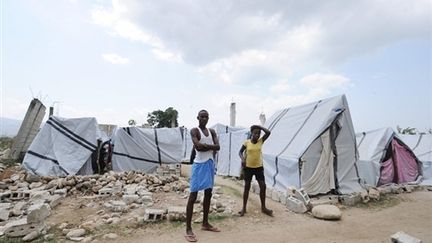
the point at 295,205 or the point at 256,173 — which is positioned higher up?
the point at 256,173

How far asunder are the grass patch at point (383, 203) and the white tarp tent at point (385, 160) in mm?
1085

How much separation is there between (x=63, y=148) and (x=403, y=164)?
1068 centimetres

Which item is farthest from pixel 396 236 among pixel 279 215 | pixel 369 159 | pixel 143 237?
pixel 369 159

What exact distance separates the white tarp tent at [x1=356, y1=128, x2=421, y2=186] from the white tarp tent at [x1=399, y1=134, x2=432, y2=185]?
0.45 meters

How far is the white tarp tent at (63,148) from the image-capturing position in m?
8.98

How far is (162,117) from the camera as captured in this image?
28.0 metres

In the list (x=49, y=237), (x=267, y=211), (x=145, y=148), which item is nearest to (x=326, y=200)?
(x=267, y=211)

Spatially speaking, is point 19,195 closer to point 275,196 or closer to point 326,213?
point 275,196

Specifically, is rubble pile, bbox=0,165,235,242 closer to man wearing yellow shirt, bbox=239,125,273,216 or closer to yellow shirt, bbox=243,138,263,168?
man wearing yellow shirt, bbox=239,125,273,216

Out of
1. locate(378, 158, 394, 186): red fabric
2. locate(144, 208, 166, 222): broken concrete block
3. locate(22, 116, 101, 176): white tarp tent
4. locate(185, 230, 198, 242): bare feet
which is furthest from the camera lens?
locate(378, 158, 394, 186): red fabric

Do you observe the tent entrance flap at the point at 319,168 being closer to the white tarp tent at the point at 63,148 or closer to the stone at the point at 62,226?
the stone at the point at 62,226

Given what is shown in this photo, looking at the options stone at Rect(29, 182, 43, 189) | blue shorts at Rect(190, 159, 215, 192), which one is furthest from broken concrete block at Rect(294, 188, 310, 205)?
stone at Rect(29, 182, 43, 189)

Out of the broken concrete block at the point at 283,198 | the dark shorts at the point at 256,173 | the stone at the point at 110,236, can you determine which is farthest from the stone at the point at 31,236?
the broken concrete block at the point at 283,198

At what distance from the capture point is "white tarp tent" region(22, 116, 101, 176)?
8.98 metres
